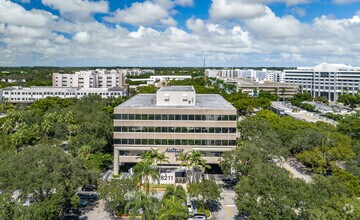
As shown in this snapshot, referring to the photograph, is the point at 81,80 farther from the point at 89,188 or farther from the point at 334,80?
the point at 334,80

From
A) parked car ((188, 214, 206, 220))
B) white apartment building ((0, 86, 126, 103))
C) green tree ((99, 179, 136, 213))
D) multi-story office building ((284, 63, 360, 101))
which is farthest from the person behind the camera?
multi-story office building ((284, 63, 360, 101))

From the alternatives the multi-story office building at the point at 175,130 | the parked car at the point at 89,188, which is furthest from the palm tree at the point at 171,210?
the multi-story office building at the point at 175,130

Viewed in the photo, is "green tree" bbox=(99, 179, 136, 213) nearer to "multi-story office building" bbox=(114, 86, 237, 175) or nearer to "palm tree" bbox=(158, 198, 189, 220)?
"palm tree" bbox=(158, 198, 189, 220)

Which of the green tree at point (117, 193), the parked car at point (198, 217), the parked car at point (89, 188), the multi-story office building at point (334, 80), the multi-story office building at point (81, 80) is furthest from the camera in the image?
the multi-story office building at point (81, 80)

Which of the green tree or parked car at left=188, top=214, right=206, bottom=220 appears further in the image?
parked car at left=188, top=214, right=206, bottom=220

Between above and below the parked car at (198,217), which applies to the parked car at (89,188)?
above

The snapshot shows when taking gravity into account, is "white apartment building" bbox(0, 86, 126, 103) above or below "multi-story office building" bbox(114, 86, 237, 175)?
above

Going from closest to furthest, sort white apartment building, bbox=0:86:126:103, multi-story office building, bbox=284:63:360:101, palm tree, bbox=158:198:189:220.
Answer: palm tree, bbox=158:198:189:220, white apartment building, bbox=0:86:126:103, multi-story office building, bbox=284:63:360:101

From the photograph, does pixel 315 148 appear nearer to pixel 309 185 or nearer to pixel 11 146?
pixel 309 185

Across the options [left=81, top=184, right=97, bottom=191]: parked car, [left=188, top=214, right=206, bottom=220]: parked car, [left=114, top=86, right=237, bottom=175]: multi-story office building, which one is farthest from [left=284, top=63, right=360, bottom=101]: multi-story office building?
[left=81, top=184, right=97, bottom=191]: parked car

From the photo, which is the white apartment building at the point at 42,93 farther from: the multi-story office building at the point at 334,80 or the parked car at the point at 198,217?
the multi-story office building at the point at 334,80

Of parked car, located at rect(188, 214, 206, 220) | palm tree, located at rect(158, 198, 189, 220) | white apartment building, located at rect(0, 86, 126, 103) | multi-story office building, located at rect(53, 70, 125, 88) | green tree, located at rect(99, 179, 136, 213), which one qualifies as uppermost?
multi-story office building, located at rect(53, 70, 125, 88)

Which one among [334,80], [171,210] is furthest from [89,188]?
[334,80]
